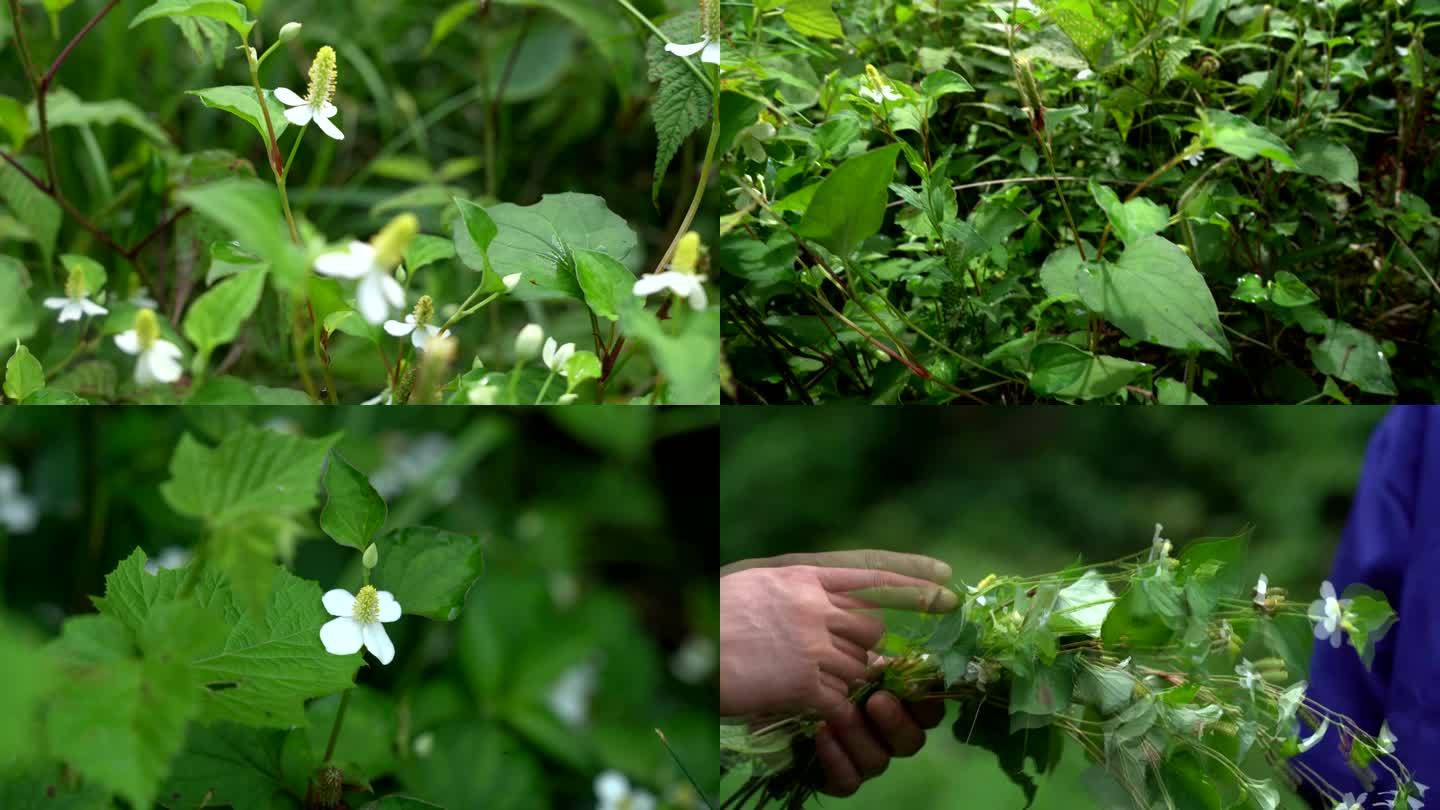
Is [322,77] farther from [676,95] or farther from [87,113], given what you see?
[87,113]

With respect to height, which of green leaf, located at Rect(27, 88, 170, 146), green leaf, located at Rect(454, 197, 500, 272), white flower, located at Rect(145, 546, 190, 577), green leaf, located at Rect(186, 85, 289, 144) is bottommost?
white flower, located at Rect(145, 546, 190, 577)

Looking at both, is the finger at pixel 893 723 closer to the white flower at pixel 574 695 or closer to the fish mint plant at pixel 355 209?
the fish mint plant at pixel 355 209

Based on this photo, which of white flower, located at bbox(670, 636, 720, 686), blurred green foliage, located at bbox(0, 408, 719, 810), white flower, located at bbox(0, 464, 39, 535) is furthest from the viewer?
white flower, located at bbox(670, 636, 720, 686)

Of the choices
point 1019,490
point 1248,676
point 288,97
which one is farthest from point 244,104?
point 1019,490

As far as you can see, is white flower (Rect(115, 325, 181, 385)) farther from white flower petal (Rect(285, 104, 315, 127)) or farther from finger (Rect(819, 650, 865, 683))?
finger (Rect(819, 650, 865, 683))

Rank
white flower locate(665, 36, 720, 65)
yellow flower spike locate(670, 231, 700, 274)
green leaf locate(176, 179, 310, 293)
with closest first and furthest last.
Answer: green leaf locate(176, 179, 310, 293), yellow flower spike locate(670, 231, 700, 274), white flower locate(665, 36, 720, 65)

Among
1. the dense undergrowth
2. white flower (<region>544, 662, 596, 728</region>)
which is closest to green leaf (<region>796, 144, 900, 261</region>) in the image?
the dense undergrowth
